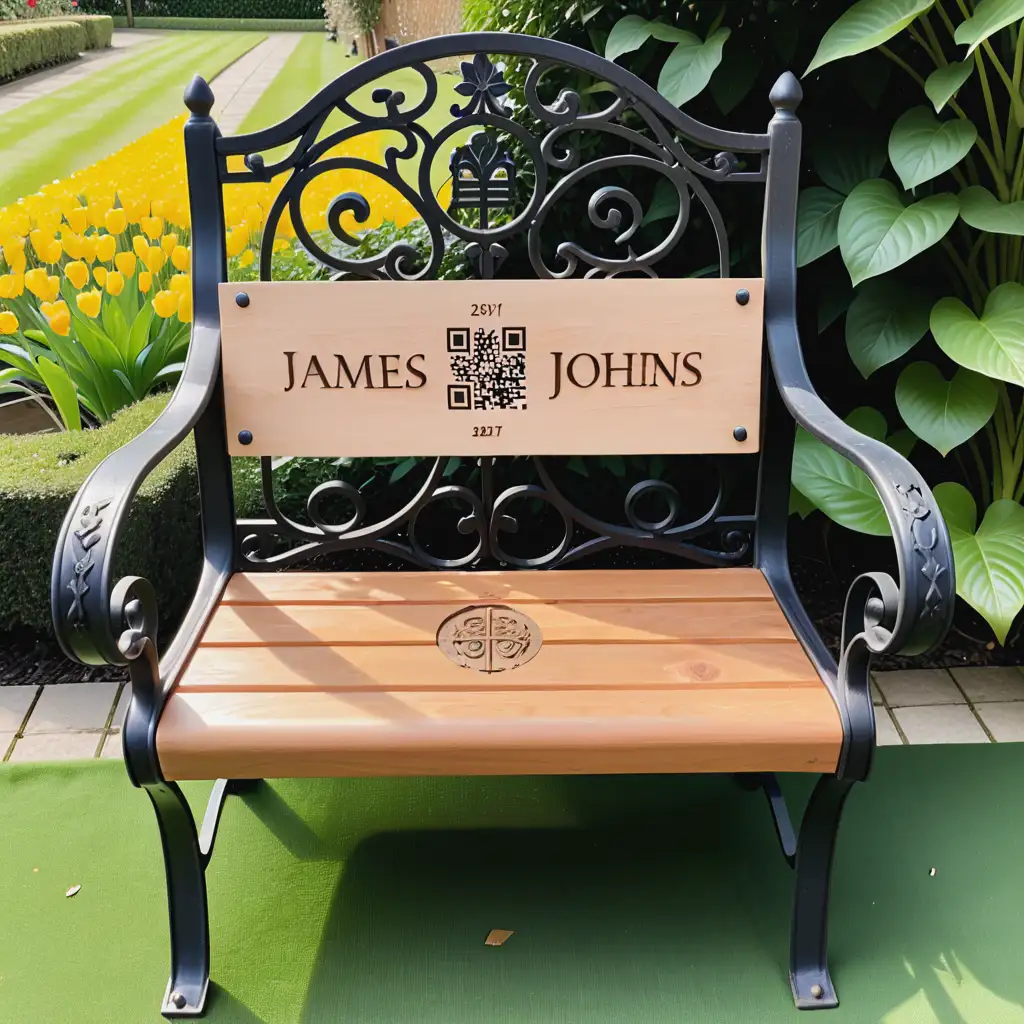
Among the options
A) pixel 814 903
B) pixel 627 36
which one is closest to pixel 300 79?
pixel 627 36

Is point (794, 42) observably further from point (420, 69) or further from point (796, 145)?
point (420, 69)

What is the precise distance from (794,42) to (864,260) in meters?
0.51

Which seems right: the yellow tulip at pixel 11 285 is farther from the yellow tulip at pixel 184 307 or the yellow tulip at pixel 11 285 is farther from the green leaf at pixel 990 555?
the green leaf at pixel 990 555

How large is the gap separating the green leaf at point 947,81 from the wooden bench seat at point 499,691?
990mm

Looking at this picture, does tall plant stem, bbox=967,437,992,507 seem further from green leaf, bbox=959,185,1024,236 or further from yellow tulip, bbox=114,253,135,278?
yellow tulip, bbox=114,253,135,278

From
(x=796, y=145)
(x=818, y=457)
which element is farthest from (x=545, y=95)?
(x=818, y=457)

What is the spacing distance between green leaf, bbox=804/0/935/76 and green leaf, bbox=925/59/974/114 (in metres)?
0.13

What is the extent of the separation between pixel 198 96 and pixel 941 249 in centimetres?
157

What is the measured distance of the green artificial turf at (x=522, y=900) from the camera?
57.7 inches

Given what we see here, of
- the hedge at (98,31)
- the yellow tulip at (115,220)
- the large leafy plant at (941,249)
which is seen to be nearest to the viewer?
the large leafy plant at (941,249)

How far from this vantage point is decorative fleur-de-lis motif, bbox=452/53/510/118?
5.19 feet

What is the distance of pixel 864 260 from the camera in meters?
1.80

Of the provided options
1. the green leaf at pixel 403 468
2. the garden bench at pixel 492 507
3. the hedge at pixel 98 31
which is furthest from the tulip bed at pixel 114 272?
the garden bench at pixel 492 507

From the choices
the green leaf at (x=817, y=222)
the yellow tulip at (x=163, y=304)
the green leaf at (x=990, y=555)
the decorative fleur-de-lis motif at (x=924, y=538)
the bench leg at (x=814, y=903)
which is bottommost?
the bench leg at (x=814, y=903)
